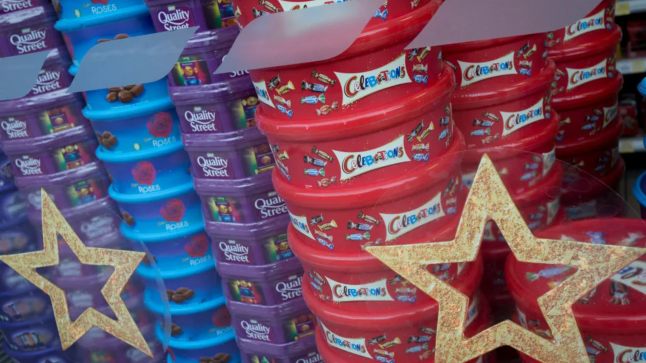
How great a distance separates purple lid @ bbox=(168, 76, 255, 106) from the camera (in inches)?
71.2

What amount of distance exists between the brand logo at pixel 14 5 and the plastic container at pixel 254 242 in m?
0.96

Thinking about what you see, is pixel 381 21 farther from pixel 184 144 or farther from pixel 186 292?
pixel 186 292

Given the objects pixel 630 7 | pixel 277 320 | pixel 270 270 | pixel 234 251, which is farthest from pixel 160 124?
pixel 630 7

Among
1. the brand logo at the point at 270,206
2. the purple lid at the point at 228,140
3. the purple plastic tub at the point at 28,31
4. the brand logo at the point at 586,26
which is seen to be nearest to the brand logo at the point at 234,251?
the brand logo at the point at 270,206

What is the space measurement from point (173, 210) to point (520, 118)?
1.24m

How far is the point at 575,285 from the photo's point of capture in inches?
41.5

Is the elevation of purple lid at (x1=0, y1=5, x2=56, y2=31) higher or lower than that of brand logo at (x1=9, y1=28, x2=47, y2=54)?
higher

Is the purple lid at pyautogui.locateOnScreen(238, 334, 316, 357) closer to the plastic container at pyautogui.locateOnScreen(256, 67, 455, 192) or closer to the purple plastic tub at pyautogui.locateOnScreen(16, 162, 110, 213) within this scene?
the purple plastic tub at pyautogui.locateOnScreen(16, 162, 110, 213)

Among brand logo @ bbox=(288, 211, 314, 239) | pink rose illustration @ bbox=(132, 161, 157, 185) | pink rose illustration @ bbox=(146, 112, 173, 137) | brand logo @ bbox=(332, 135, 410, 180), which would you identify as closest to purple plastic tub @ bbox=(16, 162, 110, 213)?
pink rose illustration @ bbox=(132, 161, 157, 185)

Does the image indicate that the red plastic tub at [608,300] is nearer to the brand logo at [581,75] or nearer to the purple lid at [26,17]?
the brand logo at [581,75]

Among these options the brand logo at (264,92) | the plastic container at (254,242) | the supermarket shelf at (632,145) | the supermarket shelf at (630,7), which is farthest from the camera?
the supermarket shelf at (632,145)

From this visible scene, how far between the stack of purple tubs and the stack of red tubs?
475 mm

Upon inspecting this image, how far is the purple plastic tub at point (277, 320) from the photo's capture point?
2072 mm

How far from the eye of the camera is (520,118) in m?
1.58
